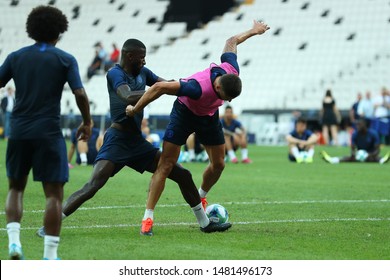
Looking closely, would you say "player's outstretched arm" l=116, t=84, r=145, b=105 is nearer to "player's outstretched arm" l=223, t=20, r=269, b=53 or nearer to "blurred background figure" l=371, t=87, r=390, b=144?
"player's outstretched arm" l=223, t=20, r=269, b=53

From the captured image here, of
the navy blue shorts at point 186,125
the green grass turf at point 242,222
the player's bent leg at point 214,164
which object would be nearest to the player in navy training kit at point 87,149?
the green grass turf at point 242,222

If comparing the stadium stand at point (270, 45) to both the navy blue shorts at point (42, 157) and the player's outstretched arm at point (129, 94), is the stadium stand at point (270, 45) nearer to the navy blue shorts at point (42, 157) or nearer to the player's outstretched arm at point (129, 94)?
the player's outstretched arm at point (129, 94)

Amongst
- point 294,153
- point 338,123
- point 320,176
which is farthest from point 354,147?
point 338,123

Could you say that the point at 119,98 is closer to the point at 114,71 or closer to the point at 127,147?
the point at 114,71

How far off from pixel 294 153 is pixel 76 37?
25.3 metres

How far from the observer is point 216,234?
33.5 ft

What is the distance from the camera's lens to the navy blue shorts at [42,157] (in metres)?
7.73

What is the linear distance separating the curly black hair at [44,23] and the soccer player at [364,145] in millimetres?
18492

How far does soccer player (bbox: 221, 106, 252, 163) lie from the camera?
25.5 metres

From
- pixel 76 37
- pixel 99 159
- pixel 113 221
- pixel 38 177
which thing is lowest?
pixel 76 37

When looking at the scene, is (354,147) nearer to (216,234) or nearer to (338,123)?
(338,123)

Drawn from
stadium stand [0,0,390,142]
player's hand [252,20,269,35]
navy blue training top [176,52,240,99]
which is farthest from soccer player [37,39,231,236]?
stadium stand [0,0,390,142]

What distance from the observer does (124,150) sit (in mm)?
10219

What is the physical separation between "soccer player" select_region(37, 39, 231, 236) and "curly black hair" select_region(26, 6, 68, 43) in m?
2.21
